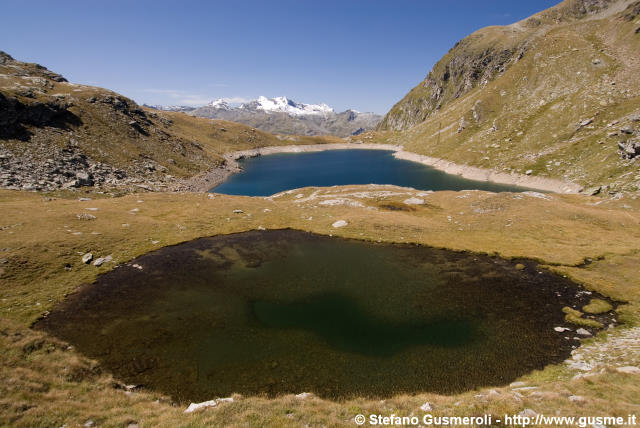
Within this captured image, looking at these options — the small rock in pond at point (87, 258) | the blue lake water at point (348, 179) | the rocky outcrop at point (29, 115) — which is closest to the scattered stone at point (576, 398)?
the small rock in pond at point (87, 258)

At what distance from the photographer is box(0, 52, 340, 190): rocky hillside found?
83.9m

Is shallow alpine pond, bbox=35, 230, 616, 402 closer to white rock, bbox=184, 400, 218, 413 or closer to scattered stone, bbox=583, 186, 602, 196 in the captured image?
white rock, bbox=184, 400, 218, 413

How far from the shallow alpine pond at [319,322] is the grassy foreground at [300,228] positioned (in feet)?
7.38

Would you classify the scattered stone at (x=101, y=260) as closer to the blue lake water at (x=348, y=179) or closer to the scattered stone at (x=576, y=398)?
the scattered stone at (x=576, y=398)

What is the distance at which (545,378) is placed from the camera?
68.6 ft

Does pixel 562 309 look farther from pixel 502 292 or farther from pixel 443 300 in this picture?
pixel 443 300

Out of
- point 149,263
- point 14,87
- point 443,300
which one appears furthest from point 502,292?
point 14,87

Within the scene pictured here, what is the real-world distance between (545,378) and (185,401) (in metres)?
25.6

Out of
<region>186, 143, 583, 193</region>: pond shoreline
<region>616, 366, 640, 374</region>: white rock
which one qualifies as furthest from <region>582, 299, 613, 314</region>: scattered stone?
<region>186, 143, 583, 193</region>: pond shoreline

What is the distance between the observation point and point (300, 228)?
59.1 metres

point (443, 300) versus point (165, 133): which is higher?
point (165, 133)

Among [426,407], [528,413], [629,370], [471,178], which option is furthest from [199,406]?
[471,178]

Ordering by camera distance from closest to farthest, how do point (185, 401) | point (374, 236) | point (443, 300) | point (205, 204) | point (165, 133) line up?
point (185, 401) → point (443, 300) → point (374, 236) → point (205, 204) → point (165, 133)

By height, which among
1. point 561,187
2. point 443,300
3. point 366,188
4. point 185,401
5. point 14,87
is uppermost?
point 14,87
